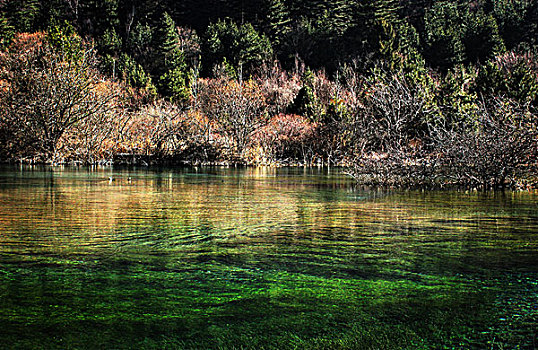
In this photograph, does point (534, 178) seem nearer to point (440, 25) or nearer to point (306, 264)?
point (306, 264)

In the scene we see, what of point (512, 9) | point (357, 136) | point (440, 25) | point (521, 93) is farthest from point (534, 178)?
point (512, 9)

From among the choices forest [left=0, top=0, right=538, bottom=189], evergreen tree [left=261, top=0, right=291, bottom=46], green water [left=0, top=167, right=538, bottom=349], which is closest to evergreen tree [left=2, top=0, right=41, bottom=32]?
forest [left=0, top=0, right=538, bottom=189]

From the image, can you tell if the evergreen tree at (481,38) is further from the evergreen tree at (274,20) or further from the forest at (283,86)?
the evergreen tree at (274,20)

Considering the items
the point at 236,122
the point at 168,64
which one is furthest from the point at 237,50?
the point at 236,122

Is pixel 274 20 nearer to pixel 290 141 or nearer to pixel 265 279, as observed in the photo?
pixel 290 141

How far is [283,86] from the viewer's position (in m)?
65.1

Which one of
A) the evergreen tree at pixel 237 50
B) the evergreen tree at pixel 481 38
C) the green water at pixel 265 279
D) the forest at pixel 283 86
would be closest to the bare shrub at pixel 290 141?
the forest at pixel 283 86

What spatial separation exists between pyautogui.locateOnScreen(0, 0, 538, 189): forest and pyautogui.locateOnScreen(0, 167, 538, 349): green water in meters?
6.85

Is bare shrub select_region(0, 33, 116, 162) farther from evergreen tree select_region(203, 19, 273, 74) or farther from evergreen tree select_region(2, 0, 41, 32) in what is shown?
evergreen tree select_region(2, 0, 41, 32)

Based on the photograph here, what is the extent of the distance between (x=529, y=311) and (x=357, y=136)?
34.7m

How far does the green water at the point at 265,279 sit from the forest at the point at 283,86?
22.5 feet

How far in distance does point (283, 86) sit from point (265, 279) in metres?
60.8

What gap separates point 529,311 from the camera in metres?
4.52

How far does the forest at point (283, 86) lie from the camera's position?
682 inches
